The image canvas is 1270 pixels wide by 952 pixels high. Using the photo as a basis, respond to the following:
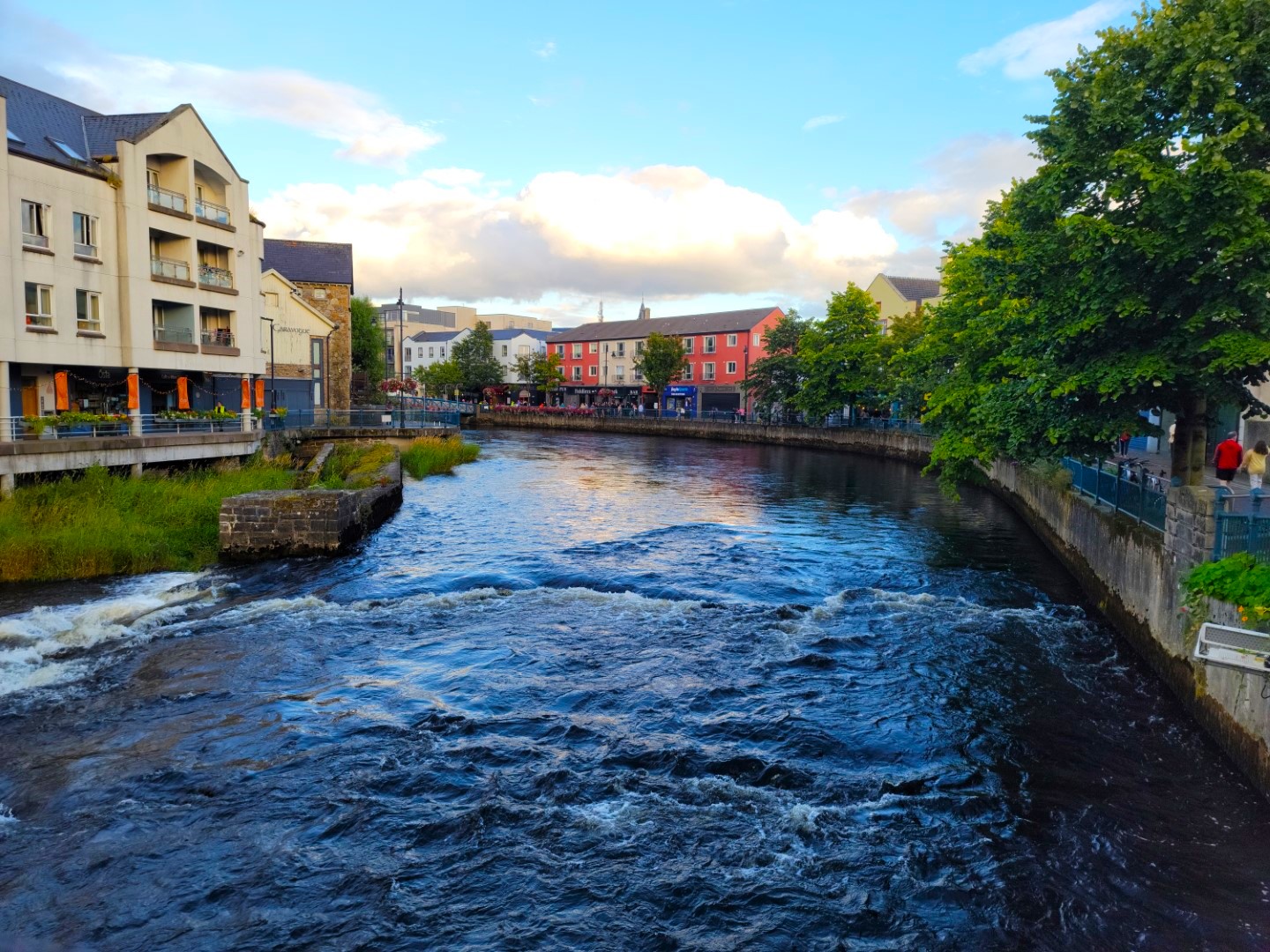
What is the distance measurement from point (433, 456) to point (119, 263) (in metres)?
16.0

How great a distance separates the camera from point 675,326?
99.8m

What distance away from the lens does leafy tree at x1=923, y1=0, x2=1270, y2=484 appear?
41.9 feet

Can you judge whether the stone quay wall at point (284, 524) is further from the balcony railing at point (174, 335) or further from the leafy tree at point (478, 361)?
the leafy tree at point (478, 361)

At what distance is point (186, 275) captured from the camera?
1436 inches

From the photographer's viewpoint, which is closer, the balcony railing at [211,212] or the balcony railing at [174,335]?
the balcony railing at [174,335]

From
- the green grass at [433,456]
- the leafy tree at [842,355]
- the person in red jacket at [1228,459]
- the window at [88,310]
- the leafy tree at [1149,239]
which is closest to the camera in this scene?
the leafy tree at [1149,239]

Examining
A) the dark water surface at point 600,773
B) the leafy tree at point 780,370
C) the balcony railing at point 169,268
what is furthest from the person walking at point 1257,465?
the leafy tree at point 780,370

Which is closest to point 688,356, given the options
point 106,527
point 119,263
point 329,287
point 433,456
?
point 329,287

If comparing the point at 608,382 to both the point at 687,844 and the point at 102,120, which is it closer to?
the point at 102,120

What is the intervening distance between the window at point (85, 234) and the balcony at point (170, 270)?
291 centimetres

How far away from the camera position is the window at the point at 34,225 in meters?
28.3

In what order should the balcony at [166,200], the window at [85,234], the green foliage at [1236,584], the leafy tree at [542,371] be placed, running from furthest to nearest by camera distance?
the leafy tree at [542,371]
the balcony at [166,200]
the window at [85,234]
the green foliage at [1236,584]

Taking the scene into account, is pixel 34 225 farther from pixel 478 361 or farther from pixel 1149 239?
pixel 478 361

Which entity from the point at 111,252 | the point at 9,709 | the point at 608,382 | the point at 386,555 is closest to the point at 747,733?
the point at 9,709
